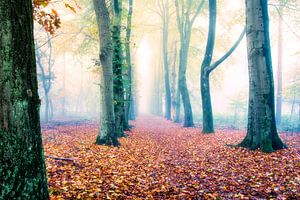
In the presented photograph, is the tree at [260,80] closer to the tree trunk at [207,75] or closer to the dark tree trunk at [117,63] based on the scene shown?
the tree trunk at [207,75]

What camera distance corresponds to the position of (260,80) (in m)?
9.64

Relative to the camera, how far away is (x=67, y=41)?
62.0 ft

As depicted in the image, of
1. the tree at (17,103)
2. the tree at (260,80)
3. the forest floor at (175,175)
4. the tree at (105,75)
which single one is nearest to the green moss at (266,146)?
the tree at (260,80)

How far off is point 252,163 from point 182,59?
55.0 feet

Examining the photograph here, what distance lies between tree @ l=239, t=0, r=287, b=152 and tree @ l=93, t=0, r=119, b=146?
18.6 feet

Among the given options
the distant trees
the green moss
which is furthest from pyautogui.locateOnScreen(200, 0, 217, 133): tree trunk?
the green moss

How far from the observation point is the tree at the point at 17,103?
3.12m

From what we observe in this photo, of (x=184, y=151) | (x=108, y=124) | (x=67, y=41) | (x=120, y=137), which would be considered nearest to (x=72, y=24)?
(x=67, y=41)

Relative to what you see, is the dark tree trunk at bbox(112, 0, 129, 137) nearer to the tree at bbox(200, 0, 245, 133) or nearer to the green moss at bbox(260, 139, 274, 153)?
the tree at bbox(200, 0, 245, 133)

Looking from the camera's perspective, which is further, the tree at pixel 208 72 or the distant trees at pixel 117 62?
the tree at pixel 208 72

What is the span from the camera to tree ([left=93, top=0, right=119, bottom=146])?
1034 centimetres

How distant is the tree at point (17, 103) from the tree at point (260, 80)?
8.33m

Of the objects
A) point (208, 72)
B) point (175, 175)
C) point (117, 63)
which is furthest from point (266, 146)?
point (117, 63)

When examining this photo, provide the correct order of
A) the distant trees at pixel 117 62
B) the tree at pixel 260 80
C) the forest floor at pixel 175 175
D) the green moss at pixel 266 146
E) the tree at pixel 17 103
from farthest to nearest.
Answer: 1. the distant trees at pixel 117 62
2. the tree at pixel 260 80
3. the green moss at pixel 266 146
4. the forest floor at pixel 175 175
5. the tree at pixel 17 103
